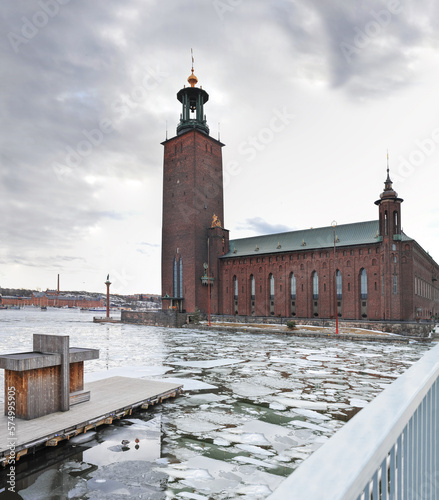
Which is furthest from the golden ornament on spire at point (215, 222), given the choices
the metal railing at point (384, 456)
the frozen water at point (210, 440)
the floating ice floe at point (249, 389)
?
the metal railing at point (384, 456)

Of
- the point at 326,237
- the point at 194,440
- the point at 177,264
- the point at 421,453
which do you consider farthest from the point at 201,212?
the point at 421,453

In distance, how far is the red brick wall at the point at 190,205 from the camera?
56.3 metres

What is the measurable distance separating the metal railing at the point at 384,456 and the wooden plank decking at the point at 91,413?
17.8 ft

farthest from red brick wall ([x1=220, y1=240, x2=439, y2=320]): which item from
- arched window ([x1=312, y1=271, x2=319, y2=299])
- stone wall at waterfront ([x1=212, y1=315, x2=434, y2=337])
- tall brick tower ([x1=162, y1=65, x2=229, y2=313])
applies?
stone wall at waterfront ([x1=212, y1=315, x2=434, y2=337])

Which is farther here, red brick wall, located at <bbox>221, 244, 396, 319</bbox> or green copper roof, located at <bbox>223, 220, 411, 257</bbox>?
green copper roof, located at <bbox>223, 220, 411, 257</bbox>

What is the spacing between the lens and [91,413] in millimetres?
7227

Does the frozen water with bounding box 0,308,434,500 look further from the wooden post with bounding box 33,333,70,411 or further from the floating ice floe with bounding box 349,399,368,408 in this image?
the wooden post with bounding box 33,333,70,411

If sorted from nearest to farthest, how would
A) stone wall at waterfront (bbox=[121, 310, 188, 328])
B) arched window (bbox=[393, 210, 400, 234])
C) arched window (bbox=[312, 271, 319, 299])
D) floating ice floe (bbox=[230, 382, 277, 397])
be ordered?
1. floating ice floe (bbox=[230, 382, 277, 397])
2. arched window (bbox=[393, 210, 400, 234])
3. stone wall at waterfront (bbox=[121, 310, 188, 328])
4. arched window (bbox=[312, 271, 319, 299])

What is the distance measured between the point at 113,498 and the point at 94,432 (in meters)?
2.48

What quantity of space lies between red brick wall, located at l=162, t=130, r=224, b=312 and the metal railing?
5340 centimetres

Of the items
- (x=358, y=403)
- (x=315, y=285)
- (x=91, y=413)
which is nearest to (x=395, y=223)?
(x=315, y=285)

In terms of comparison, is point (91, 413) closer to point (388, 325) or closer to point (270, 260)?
point (388, 325)

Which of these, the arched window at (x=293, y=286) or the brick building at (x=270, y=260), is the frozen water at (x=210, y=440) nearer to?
the brick building at (x=270, y=260)

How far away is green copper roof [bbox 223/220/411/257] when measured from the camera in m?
47.4
